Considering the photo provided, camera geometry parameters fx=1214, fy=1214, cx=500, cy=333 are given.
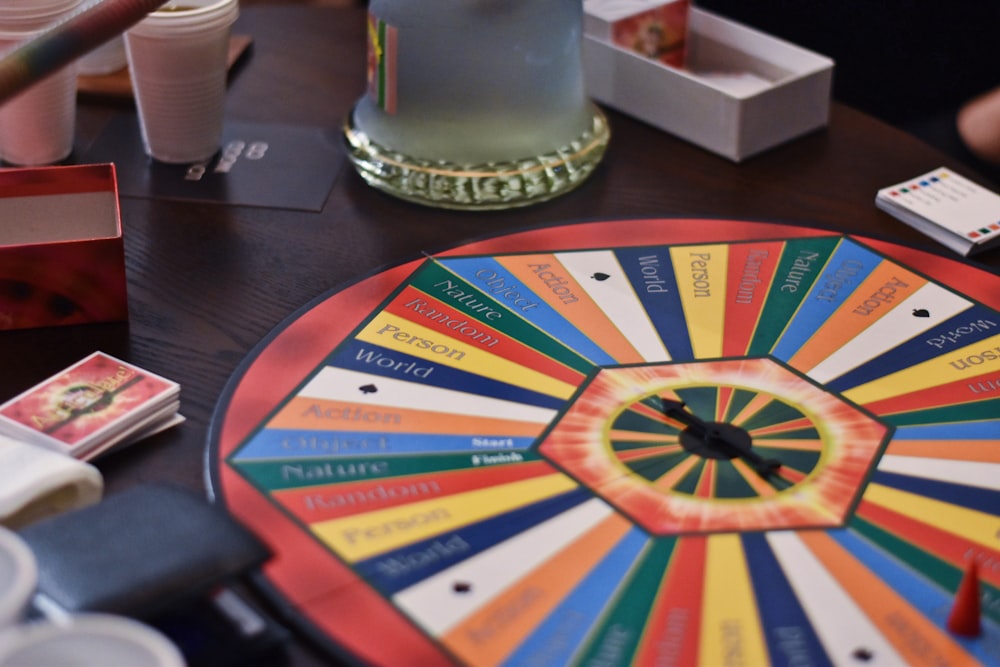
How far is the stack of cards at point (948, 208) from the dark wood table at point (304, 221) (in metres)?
0.02

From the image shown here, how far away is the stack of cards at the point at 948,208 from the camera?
119 cm

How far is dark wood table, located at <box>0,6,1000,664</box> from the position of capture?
3.30 ft

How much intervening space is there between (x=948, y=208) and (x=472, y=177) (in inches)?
19.2

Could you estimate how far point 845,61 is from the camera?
6.79ft

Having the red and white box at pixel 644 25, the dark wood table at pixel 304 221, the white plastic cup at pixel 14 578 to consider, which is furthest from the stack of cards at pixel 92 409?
the red and white box at pixel 644 25

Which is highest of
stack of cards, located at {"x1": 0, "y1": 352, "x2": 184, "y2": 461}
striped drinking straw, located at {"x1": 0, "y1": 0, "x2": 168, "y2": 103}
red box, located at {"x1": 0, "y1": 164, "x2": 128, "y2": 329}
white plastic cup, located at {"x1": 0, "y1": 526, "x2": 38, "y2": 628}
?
striped drinking straw, located at {"x1": 0, "y1": 0, "x2": 168, "y2": 103}

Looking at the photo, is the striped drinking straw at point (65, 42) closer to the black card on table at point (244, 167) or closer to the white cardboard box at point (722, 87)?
the black card on table at point (244, 167)

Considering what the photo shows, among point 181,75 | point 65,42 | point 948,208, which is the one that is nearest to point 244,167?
point 181,75

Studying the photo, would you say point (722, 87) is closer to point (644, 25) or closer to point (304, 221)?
point (644, 25)

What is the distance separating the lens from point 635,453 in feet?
2.95

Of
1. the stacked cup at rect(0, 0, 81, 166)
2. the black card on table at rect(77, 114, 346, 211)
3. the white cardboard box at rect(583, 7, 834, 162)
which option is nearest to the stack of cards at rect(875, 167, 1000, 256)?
the white cardboard box at rect(583, 7, 834, 162)

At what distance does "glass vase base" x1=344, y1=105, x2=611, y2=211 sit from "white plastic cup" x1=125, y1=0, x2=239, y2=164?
0.16 meters

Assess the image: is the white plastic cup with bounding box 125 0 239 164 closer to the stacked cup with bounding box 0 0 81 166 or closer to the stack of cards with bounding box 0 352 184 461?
the stacked cup with bounding box 0 0 81 166

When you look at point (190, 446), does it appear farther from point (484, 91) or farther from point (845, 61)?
point (845, 61)
